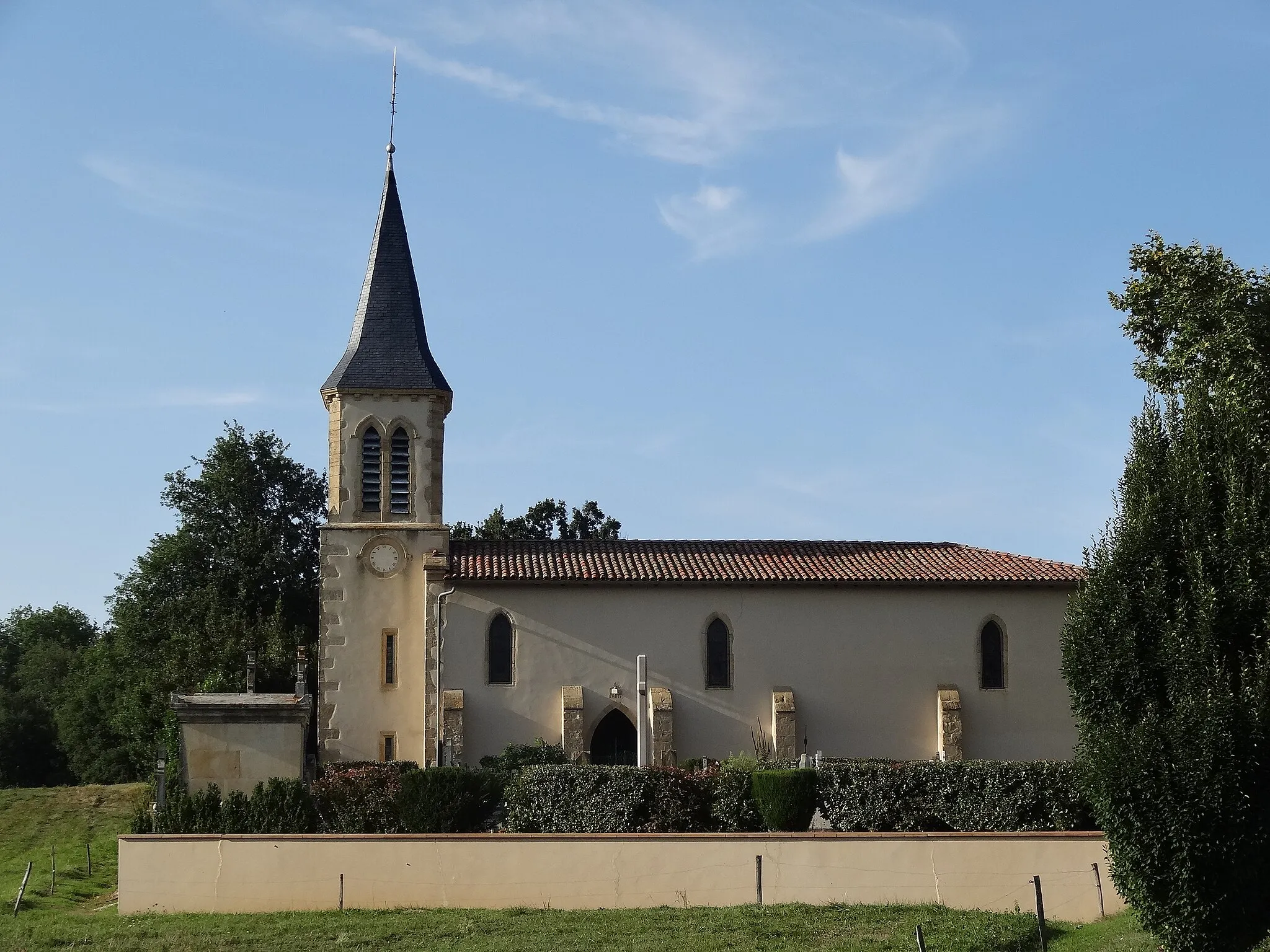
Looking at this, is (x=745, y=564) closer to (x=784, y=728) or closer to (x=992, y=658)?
(x=784, y=728)

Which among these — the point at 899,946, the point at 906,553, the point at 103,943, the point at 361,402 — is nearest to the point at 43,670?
the point at 361,402

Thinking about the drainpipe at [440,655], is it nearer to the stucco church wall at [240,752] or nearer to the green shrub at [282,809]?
the stucco church wall at [240,752]

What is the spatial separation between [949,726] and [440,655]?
1192 centimetres

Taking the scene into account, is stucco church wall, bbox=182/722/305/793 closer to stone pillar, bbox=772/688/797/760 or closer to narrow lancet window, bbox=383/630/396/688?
narrow lancet window, bbox=383/630/396/688

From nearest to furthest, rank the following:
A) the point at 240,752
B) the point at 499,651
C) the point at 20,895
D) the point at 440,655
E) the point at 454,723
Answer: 1. the point at 20,895
2. the point at 240,752
3. the point at 454,723
4. the point at 440,655
5. the point at 499,651

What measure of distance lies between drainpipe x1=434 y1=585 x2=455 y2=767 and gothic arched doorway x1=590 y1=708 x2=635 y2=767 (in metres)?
3.50

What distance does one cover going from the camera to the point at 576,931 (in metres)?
18.7

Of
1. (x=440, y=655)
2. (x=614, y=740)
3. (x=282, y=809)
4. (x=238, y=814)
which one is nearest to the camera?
(x=238, y=814)

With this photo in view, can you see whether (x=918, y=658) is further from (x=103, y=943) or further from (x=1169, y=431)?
(x=103, y=943)

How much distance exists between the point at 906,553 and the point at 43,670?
1901 inches

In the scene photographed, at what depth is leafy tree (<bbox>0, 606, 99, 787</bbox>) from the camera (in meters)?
63.7

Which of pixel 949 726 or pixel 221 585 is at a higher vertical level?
pixel 221 585

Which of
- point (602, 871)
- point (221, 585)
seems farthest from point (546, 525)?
A: point (602, 871)

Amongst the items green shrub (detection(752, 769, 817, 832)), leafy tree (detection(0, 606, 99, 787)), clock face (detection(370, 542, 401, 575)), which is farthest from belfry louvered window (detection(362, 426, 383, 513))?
leafy tree (detection(0, 606, 99, 787))
